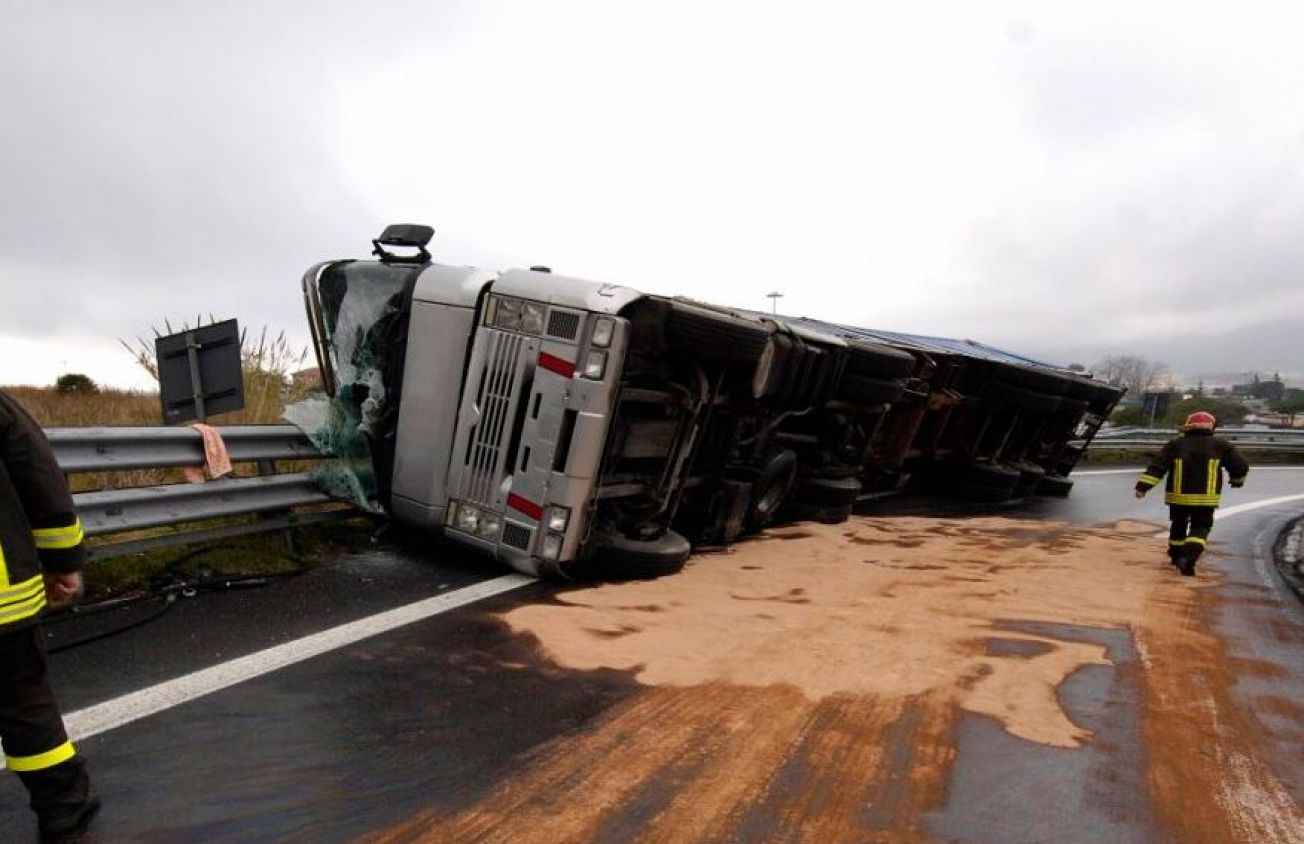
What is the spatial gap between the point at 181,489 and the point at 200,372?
110cm

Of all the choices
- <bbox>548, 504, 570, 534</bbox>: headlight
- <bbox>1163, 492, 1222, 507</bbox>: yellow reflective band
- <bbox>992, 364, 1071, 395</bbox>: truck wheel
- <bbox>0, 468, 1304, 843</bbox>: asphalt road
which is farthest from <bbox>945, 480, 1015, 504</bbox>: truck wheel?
<bbox>548, 504, 570, 534</bbox>: headlight

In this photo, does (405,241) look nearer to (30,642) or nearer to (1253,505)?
(30,642)

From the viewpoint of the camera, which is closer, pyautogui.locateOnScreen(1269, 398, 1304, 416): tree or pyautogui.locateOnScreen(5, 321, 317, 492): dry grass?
pyautogui.locateOnScreen(5, 321, 317, 492): dry grass

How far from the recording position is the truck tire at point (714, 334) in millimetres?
4934

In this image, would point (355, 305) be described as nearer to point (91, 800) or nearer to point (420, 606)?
point (420, 606)

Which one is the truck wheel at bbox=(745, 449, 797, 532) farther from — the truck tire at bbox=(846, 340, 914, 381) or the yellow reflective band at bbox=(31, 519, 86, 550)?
the yellow reflective band at bbox=(31, 519, 86, 550)

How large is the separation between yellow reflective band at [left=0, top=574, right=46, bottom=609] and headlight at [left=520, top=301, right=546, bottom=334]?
2.82 m

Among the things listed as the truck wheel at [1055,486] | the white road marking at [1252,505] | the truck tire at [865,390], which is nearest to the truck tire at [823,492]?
the truck tire at [865,390]

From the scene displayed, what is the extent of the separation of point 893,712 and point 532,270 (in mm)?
3127

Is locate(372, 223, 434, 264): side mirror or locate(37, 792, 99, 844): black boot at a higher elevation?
locate(372, 223, 434, 264): side mirror

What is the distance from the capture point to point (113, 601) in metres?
4.04

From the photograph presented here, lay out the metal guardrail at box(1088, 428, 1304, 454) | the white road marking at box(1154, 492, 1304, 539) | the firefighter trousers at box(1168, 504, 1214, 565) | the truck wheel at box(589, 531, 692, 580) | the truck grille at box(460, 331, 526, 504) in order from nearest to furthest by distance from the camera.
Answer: the truck grille at box(460, 331, 526, 504) < the truck wheel at box(589, 531, 692, 580) < the firefighter trousers at box(1168, 504, 1214, 565) < the white road marking at box(1154, 492, 1304, 539) < the metal guardrail at box(1088, 428, 1304, 454)

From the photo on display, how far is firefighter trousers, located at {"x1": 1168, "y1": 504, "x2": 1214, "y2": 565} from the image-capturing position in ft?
21.3

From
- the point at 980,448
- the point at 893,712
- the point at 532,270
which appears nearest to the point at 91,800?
the point at 893,712
